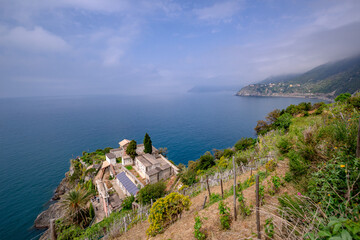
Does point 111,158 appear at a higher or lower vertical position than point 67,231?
higher

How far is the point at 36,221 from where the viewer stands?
88.7 feet

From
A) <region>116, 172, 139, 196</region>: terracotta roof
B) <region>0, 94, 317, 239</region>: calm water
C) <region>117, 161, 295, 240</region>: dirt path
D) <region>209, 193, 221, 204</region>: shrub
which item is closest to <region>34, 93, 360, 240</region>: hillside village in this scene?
<region>117, 161, 295, 240</region>: dirt path

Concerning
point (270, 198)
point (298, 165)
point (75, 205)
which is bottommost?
point (75, 205)

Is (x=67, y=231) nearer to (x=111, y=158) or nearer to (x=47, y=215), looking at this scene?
(x=47, y=215)

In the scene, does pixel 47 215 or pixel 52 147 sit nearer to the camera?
pixel 47 215

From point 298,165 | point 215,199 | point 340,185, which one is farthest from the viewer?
point 215,199

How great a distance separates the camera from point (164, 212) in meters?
8.34

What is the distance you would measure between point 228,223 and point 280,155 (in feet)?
27.0

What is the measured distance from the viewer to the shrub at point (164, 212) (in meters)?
8.02

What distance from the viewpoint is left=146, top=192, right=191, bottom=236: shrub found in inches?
316

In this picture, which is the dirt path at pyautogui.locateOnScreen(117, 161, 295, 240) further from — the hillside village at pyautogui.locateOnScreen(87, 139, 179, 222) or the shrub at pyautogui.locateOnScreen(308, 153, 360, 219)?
the hillside village at pyautogui.locateOnScreen(87, 139, 179, 222)

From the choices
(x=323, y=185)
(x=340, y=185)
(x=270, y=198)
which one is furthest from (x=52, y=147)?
(x=340, y=185)

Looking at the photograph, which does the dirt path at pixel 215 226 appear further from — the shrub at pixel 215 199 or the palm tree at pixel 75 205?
the palm tree at pixel 75 205

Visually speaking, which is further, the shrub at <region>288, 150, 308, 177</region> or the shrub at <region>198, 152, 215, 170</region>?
the shrub at <region>198, 152, 215, 170</region>
